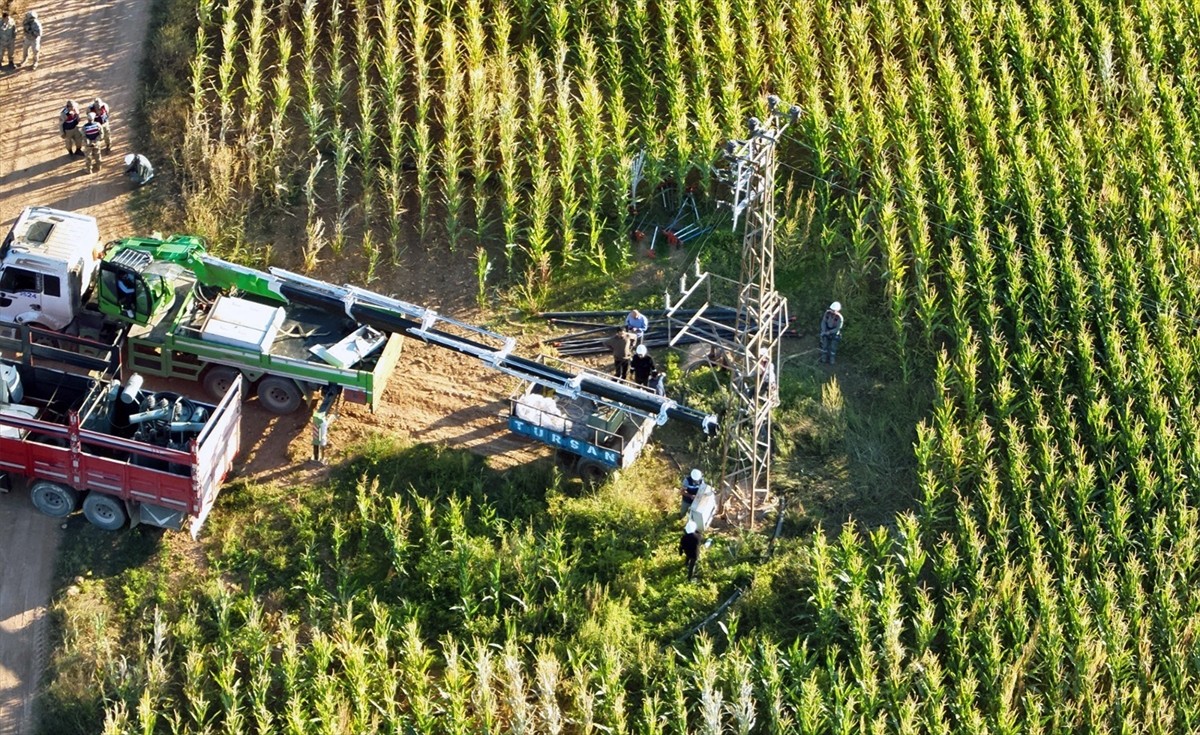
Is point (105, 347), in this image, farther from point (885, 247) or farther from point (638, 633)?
point (885, 247)

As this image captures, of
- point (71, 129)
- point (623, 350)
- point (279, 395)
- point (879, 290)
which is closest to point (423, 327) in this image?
point (279, 395)

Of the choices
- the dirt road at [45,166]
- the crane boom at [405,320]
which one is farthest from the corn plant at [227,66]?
the crane boom at [405,320]

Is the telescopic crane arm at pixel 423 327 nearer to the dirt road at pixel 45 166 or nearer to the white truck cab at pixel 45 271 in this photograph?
the white truck cab at pixel 45 271

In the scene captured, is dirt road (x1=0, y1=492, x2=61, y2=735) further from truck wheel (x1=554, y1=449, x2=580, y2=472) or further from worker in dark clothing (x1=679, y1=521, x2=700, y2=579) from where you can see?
worker in dark clothing (x1=679, y1=521, x2=700, y2=579)

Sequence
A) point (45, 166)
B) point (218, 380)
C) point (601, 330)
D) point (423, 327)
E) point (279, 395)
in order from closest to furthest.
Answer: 1. point (423, 327)
2. point (218, 380)
3. point (279, 395)
4. point (601, 330)
5. point (45, 166)

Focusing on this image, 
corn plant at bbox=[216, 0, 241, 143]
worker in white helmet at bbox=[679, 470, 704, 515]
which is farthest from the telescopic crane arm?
corn plant at bbox=[216, 0, 241, 143]

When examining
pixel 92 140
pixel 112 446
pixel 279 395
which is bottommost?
pixel 112 446

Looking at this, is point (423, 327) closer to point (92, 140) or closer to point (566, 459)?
point (566, 459)
